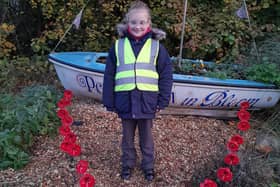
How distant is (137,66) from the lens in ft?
10.8

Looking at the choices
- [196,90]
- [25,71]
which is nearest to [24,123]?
[196,90]

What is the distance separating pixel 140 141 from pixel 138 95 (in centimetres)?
49

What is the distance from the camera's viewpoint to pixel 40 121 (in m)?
4.14

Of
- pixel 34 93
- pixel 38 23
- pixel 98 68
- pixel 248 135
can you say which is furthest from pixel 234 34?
pixel 38 23

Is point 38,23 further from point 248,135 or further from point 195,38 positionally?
point 248,135

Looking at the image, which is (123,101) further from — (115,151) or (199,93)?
(199,93)

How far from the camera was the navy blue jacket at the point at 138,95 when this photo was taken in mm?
3314

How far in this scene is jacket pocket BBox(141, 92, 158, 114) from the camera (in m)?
3.32

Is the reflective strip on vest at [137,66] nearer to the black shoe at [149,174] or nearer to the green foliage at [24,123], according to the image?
the black shoe at [149,174]

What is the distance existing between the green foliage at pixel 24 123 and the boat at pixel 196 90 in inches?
17.0

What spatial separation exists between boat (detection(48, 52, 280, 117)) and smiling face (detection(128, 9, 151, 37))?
4.48ft

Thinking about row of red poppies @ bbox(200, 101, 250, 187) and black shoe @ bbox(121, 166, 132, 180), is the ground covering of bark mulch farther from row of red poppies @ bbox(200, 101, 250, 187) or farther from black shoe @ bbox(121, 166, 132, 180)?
row of red poppies @ bbox(200, 101, 250, 187)

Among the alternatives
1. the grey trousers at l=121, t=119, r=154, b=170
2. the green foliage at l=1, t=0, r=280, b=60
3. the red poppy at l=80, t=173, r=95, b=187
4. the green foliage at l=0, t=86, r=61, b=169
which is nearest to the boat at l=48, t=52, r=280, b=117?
the green foliage at l=0, t=86, r=61, b=169

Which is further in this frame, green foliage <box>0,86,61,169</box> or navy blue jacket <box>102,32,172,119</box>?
green foliage <box>0,86,61,169</box>
